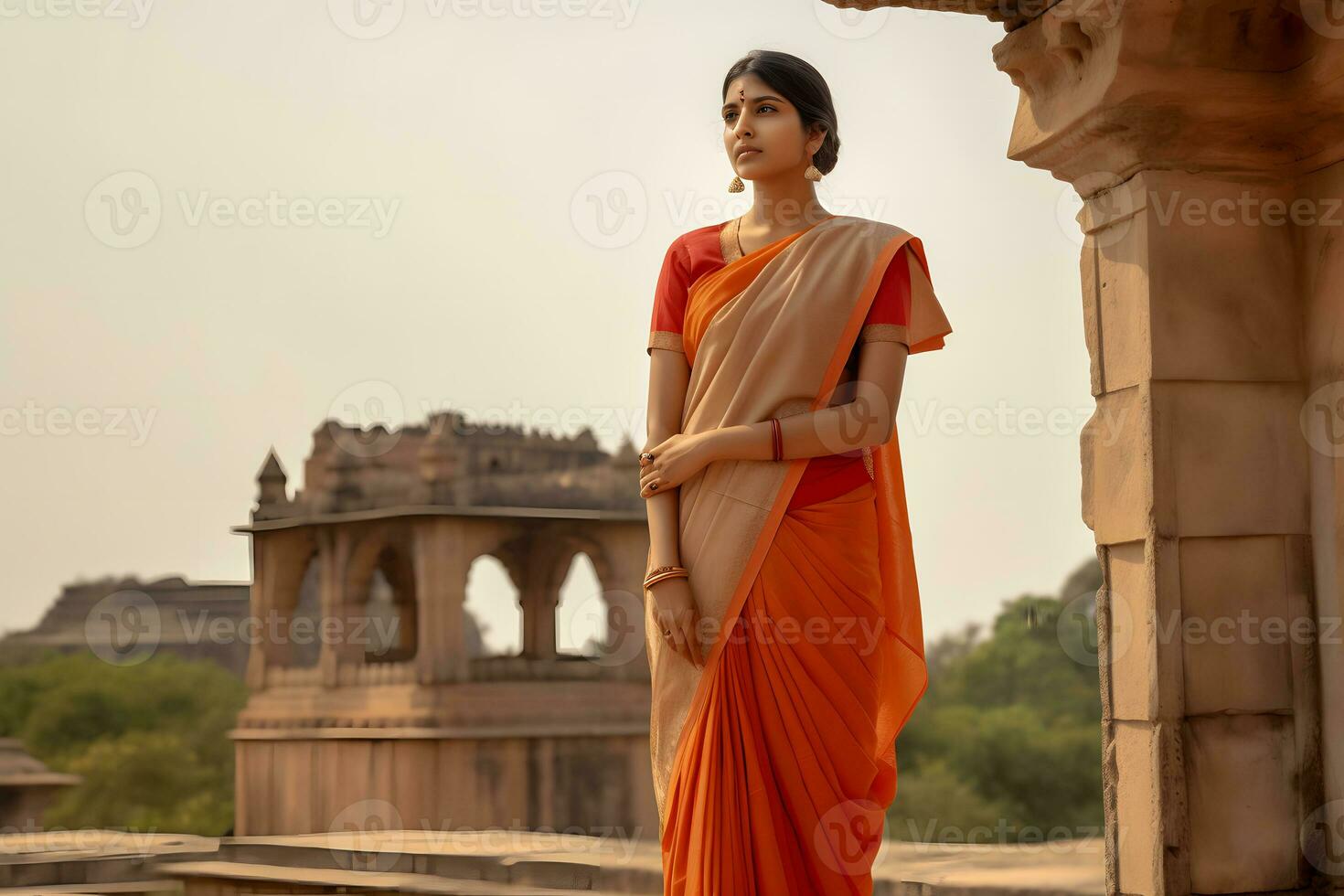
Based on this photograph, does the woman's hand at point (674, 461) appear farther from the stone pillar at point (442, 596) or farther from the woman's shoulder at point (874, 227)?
the stone pillar at point (442, 596)

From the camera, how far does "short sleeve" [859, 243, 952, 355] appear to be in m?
3.29

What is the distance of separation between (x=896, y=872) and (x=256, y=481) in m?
15.5

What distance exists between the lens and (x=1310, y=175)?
12.6 ft

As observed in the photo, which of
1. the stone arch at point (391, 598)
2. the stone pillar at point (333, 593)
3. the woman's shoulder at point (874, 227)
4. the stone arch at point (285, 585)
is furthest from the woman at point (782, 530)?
the stone arch at point (285, 585)

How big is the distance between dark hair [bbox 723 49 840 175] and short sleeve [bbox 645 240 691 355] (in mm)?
369

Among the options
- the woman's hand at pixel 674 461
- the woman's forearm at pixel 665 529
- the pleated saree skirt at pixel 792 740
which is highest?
the woman's hand at pixel 674 461

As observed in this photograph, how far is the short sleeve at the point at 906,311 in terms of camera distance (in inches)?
130

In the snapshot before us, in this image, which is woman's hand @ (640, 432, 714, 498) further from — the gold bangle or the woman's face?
the woman's face

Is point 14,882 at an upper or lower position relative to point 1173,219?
lower

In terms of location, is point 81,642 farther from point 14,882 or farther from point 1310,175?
point 1310,175

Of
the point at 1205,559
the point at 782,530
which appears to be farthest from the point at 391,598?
the point at 782,530

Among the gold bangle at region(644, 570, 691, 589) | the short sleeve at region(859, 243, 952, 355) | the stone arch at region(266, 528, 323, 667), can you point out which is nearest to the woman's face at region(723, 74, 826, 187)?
the short sleeve at region(859, 243, 952, 355)

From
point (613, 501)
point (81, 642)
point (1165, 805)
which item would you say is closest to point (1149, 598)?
point (1165, 805)

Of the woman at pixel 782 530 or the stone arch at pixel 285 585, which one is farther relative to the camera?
the stone arch at pixel 285 585
